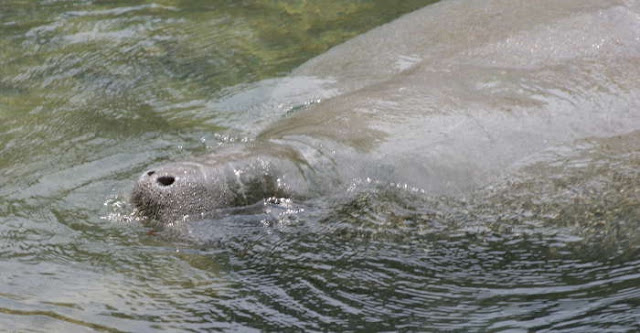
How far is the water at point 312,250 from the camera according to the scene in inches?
157

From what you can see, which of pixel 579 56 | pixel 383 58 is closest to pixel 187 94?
pixel 383 58

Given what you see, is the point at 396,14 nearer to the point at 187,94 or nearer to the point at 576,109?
the point at 187,94

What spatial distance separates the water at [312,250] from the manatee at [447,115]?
11 cm

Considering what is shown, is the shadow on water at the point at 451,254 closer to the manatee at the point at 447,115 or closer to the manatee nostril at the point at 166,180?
the manatee at the point at 447,115

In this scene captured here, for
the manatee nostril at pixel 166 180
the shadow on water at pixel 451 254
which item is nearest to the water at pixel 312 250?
the shadow on water at pixel 451 254

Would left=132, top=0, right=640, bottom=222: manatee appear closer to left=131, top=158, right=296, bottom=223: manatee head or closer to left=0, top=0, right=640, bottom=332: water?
left=131, top=158, right=296, bottom=223: manatee head

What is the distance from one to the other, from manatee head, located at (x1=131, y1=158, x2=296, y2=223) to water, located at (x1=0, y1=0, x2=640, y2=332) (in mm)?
87

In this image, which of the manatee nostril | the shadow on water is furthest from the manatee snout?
the shadow on water

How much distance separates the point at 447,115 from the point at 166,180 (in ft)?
5.20

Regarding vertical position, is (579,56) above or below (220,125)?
above

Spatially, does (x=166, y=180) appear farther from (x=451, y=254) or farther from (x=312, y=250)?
(x=451, y=254)

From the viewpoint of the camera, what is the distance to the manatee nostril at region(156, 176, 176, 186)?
14.1ft

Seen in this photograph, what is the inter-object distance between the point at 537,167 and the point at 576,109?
0.50 meters

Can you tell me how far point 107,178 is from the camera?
208 inches
